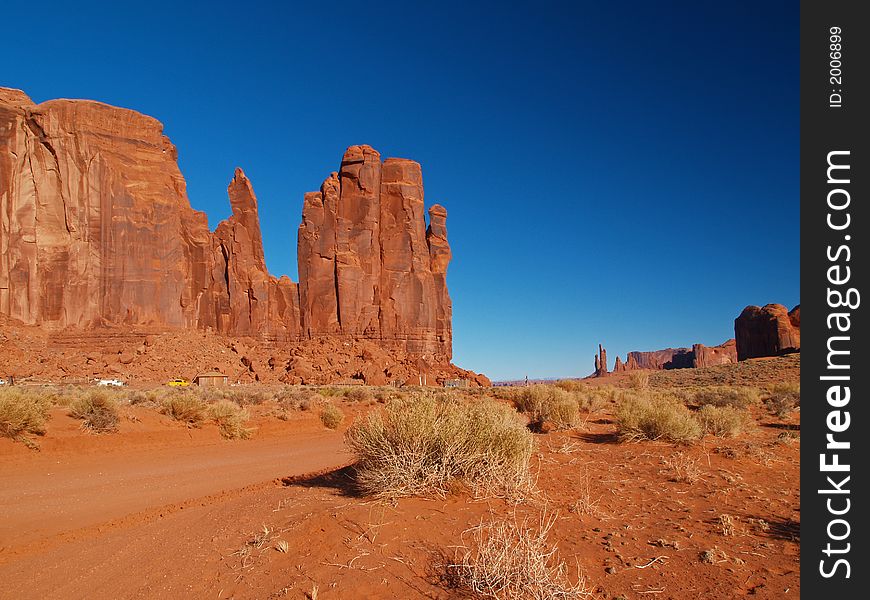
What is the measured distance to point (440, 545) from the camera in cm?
435

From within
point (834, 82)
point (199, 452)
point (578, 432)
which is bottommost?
point (199, 452)

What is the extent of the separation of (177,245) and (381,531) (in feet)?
207

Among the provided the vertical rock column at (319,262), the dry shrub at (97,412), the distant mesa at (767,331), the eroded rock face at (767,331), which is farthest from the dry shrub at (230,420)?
the eroded rock face at (767,331)

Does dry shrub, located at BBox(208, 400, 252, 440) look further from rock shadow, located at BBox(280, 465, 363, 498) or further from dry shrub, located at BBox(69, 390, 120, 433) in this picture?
rock shadow, located at BBox(280, 465, 363, 498)

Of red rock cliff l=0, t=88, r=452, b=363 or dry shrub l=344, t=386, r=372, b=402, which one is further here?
red rock cliff l=0, t=88, r=452, b=363

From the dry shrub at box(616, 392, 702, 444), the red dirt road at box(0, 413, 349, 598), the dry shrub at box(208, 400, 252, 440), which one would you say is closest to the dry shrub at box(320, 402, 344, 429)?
the red dirt road at box(0, 413, 349, 598)

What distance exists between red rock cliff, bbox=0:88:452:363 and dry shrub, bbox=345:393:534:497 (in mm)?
56134

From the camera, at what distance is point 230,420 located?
55.9 ft

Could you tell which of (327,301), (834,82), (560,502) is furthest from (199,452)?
(327,301)

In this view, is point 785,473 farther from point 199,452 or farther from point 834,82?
point 199,452

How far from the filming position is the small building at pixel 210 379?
4654 centimetres

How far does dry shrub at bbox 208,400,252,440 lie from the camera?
54.0 feet

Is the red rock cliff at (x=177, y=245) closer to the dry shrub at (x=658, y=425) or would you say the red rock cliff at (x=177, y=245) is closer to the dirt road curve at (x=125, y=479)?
the dirt road curve at (x=125, y=479)

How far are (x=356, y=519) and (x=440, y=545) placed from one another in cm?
107
